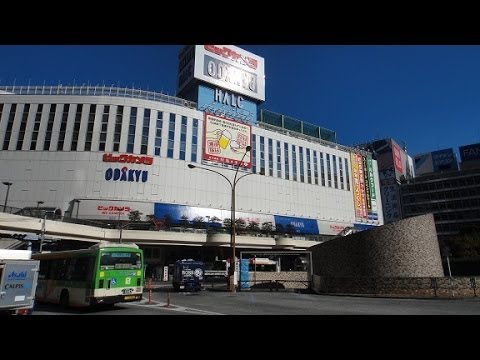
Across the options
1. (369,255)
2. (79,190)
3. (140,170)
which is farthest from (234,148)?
(369,255)

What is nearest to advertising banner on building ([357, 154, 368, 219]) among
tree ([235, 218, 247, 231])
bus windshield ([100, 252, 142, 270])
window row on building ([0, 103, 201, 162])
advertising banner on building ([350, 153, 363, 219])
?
advertising banner on building ([350, 153, 363, 219])

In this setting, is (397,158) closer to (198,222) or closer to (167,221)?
(198,222)

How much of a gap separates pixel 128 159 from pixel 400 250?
157 ft

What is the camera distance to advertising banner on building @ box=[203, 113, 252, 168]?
230ft

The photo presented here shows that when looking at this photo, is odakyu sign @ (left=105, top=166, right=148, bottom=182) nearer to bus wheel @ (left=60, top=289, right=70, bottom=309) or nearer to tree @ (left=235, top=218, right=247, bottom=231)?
tree @ (left=235, top=218, right=247, bottom=231)

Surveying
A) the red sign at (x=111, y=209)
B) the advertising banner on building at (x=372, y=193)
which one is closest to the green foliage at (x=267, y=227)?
A: the red sign at (x=111, y=209)

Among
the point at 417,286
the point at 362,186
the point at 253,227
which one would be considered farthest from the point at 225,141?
the point at 417,286

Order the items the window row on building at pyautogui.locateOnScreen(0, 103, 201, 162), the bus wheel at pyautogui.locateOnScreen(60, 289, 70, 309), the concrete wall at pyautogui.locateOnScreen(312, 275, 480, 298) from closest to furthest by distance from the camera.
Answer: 1. the bus wheel at pyautogui.locateOnScreen(60, 289, 70, 309)
2. the concrete wall at pyautogui.locateOnScreen(312, 275, 480, 298)
3. the window row on building at pyautogui.locateOnScreen(0, 103, 201, 162)

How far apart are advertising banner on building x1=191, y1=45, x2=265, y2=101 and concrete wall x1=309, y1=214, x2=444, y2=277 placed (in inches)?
2153

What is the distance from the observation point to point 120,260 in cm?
1623

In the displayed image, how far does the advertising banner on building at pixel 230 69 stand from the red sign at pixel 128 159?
19431 millimetres
